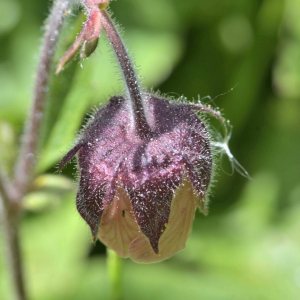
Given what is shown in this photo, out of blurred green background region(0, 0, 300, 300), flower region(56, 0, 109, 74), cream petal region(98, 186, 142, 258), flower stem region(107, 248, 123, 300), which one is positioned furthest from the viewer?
blurred green background region(0, 0, 300, 300)

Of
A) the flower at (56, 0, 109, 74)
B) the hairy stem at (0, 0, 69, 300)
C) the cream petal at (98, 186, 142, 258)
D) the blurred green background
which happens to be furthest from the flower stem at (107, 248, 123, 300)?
the blurred green background

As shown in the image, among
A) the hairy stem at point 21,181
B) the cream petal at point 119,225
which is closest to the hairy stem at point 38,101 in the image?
the hairy stem at point 21,181

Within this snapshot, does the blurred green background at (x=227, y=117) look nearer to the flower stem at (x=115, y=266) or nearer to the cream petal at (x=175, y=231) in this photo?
the flower stem at (x=115, y=266)

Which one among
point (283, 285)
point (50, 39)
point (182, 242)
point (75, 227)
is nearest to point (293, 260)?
point (283, 285)

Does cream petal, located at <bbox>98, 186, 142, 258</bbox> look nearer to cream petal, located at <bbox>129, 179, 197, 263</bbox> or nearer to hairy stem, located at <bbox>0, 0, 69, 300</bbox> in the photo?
cream petal, located at <bbox>129, 179, 197, 263</bbox>

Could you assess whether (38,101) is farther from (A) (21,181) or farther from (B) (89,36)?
(B) (89,36)

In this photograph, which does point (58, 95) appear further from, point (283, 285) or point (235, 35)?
point (283, 285)
